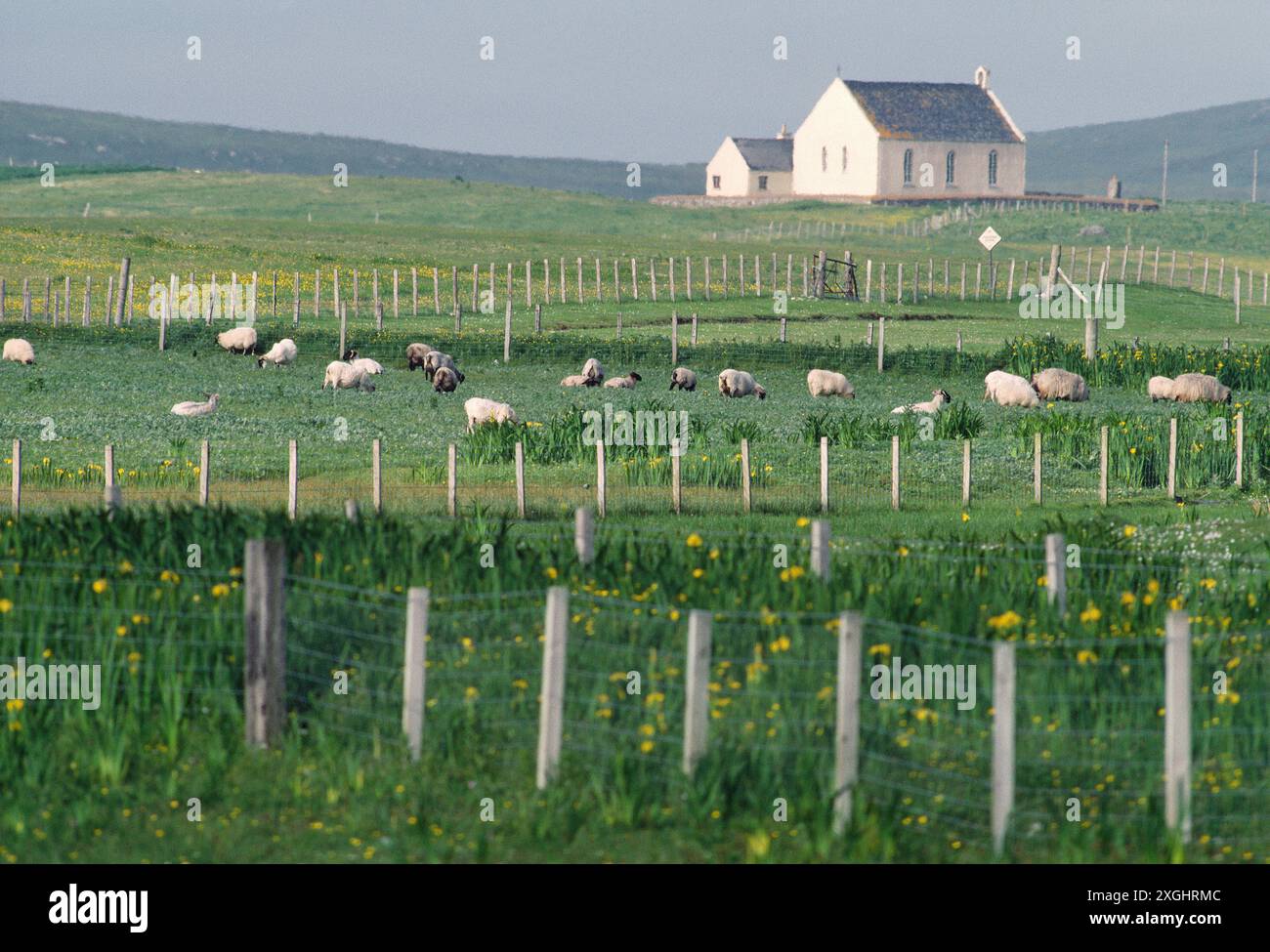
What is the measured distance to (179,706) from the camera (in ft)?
44.7

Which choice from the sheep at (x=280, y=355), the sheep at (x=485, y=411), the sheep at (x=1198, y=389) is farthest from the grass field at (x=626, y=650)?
the sheep at (x=280, y=355)

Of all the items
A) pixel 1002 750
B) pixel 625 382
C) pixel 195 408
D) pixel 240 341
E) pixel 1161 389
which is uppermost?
pixel 240 341

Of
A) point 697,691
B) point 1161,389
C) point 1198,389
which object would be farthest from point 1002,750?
A: point 1161,389

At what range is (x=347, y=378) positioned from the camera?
44719 millimetres

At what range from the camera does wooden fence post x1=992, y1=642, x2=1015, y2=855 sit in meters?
11.6

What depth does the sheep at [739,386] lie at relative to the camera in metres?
45.6

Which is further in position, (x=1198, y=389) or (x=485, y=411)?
(x=1198, y=389)

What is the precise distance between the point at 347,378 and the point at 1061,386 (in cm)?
1729

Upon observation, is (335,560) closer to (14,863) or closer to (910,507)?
(14,863)

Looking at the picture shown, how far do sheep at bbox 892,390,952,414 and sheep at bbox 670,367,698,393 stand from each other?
6.44 meters

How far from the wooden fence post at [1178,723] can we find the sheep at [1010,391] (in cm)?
3234

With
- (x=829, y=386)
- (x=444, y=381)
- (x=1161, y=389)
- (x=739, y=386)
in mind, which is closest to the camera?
(x=444, y=381)

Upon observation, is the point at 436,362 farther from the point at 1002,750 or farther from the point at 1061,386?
the point at 1002,750
